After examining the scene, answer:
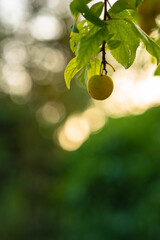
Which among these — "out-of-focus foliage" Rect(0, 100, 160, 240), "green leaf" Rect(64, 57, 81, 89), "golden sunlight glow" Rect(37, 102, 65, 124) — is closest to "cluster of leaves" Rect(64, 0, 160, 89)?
"green leaf" Rect(64, 57, 81, 89)

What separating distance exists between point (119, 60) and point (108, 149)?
4.46 meters

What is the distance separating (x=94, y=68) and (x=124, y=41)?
0.40 ft

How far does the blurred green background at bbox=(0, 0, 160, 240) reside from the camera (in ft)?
14.6

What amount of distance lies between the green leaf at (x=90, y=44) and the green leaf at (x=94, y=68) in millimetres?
120

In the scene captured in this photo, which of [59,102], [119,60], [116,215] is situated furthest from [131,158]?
[59,102]

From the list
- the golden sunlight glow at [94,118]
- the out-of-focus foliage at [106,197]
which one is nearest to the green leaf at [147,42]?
the out-of-focus foliage at [106,197]

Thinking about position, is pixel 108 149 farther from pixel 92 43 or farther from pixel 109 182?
pixel 92 43

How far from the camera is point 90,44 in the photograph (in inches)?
25.0

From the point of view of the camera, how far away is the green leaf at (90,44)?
63cm

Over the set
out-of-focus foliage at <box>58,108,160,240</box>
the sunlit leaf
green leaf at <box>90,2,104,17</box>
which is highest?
the sunlit leaf

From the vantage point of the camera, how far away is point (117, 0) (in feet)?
2.18

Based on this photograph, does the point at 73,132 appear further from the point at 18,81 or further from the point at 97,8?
the point at 97,8

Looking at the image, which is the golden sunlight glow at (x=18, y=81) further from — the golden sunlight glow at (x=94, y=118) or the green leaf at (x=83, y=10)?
the green leaf at (x=83, y=10)

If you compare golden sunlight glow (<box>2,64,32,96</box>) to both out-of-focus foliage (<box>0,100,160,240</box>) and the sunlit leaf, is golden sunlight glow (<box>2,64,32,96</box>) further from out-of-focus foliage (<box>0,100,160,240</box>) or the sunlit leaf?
the sunlit leaf
